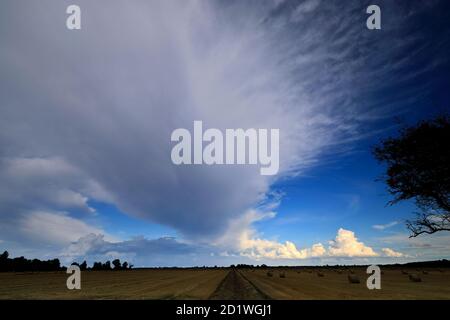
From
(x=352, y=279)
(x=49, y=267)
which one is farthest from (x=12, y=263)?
(x=352, y=279)

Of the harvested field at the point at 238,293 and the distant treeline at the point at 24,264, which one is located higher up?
the harvested field at the point at 238,293

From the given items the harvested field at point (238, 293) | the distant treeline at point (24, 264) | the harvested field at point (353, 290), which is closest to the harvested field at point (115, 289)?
the harvested field at point (238, 293)

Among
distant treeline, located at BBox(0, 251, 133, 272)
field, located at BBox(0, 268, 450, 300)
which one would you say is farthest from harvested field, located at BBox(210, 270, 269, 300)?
distant treeline, located at BBox(0, 251, 133, 272)

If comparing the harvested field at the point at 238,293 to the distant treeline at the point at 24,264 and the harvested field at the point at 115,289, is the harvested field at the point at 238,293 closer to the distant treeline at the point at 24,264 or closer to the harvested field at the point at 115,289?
the harvested field at the point at 115,289

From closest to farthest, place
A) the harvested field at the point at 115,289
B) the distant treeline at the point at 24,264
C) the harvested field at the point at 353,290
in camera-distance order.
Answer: the harvested field at the point at 353,290
the harvested field at the point at 115,289
the distant treeline at the point at 24,264

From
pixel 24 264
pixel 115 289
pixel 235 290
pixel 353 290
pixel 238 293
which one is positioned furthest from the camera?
pixel 24 264

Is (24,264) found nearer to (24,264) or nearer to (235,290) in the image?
(24,264)

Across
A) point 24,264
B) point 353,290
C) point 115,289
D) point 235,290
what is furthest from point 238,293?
point 24,264

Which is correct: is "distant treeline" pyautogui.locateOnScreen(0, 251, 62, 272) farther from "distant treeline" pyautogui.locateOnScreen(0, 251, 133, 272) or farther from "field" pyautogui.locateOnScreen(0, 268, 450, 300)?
"field" pyautogui.locateOnScreen(0, 268, 450, 300)

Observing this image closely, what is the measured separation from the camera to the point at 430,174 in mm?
27719
